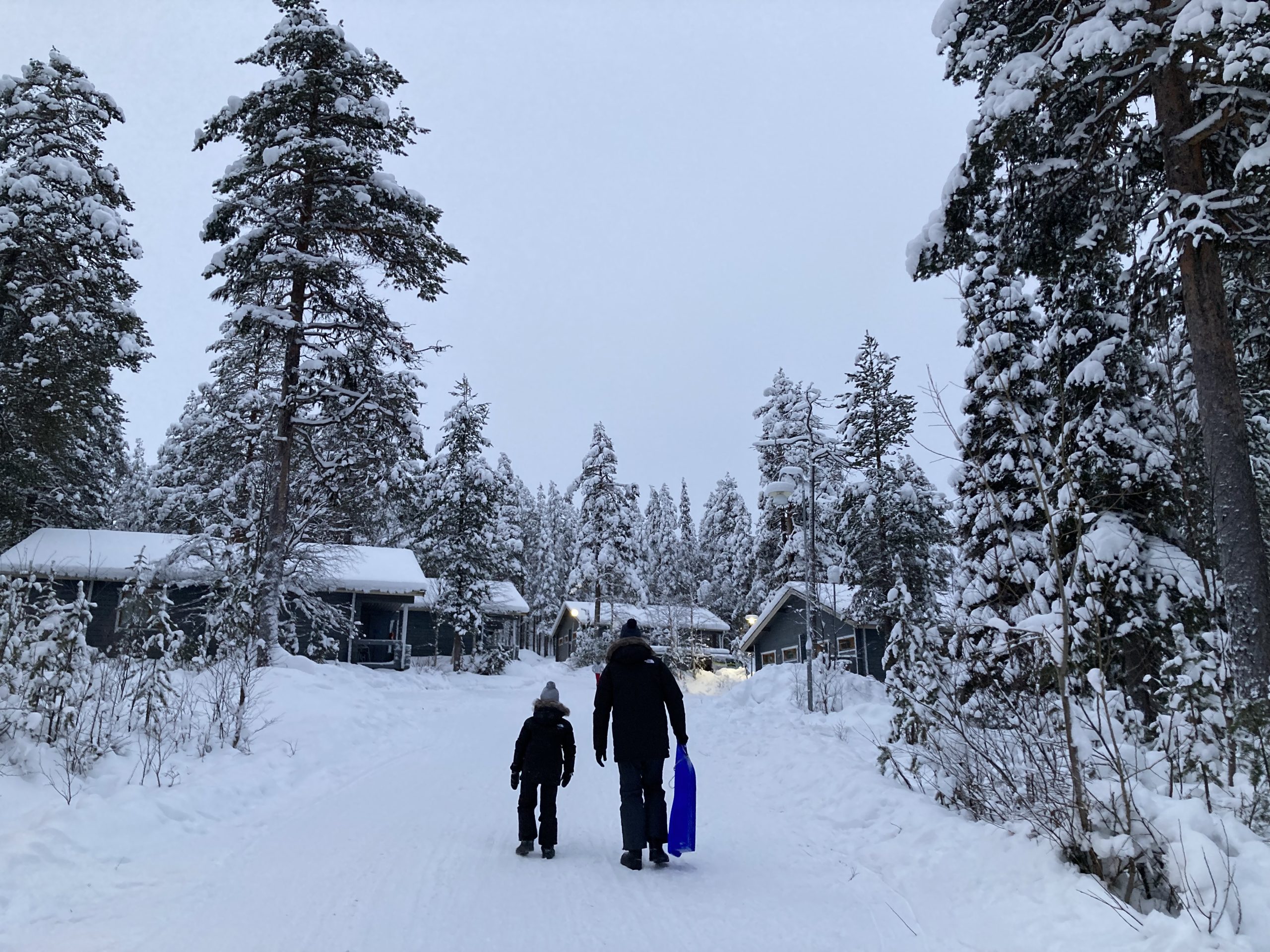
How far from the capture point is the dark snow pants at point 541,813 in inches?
227

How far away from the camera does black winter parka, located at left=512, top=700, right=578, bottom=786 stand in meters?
5.98

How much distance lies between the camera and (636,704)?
6.00 metres

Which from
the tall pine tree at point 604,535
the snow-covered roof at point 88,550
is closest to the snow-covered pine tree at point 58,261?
the snow-covered roof at point 88,550

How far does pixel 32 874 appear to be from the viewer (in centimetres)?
454

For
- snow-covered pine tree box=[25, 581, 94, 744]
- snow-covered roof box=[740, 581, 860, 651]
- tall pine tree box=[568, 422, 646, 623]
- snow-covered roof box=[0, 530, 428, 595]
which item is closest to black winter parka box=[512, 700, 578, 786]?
snow-covered pine tree box=[25, 581, 94, 744]

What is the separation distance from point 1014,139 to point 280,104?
15625 mm

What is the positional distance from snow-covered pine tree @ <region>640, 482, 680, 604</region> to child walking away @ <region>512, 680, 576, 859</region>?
177 ft

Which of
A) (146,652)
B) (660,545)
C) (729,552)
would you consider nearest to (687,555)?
(660,545)

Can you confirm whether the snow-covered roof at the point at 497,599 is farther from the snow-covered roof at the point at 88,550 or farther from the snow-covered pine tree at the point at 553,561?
the snow-covered pine tree at the point at 553,561

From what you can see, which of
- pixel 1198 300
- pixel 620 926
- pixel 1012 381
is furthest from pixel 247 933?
pixel 1012 381

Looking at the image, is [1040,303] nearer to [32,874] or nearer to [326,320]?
[32,874]

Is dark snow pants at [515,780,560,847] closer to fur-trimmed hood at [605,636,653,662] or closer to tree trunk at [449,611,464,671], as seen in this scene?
fur-trimmed hood at [605,636,653,662]

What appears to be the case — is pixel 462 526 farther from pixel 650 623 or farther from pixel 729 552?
pixel 729 552

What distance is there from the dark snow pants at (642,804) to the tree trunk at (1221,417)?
201 inches
